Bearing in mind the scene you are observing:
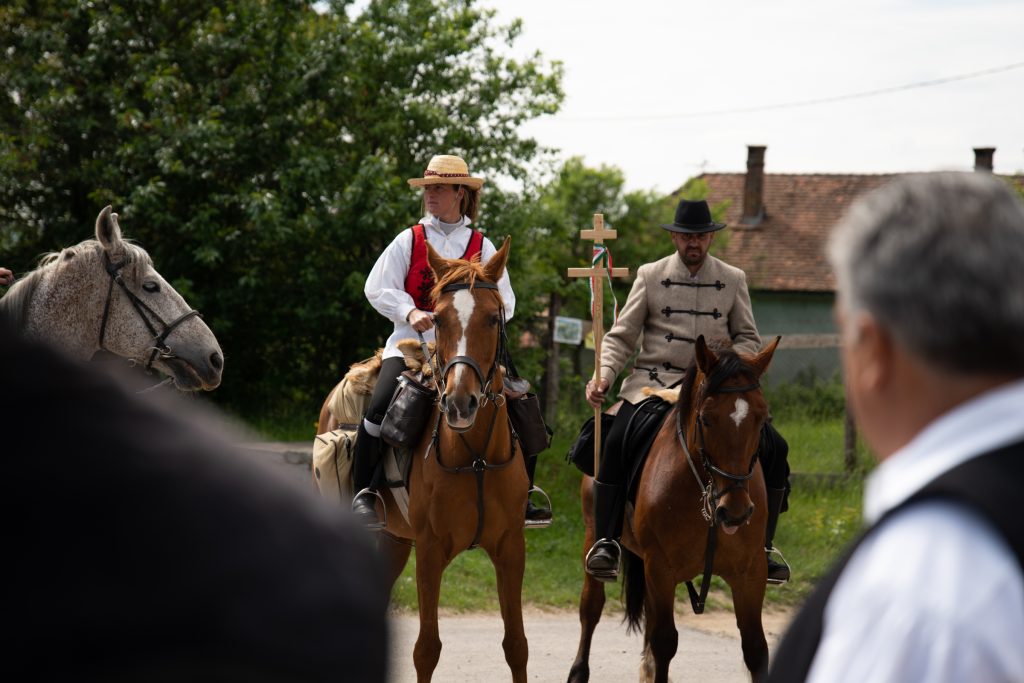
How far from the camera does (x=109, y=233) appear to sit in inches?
220

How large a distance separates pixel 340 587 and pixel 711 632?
28.3ft

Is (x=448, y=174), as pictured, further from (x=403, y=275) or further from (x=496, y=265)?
(x=496, y=265)

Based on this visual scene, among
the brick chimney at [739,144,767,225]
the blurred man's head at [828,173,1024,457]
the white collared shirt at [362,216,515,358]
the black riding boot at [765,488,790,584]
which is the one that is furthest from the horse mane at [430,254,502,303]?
the brick chimney at [739,144,767,225]

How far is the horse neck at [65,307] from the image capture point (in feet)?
17.7

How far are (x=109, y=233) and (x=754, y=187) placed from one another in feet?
90.0

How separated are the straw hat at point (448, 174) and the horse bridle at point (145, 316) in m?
1.58

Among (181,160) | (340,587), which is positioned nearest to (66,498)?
(340,587)

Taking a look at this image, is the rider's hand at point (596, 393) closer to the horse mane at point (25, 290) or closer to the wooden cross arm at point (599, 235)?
the wooden cross arm at point (599, 235)

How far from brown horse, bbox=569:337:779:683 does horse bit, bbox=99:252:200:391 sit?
2.65 metres

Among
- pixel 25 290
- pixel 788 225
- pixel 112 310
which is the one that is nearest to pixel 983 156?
pixel 788 225

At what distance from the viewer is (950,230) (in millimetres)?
1329

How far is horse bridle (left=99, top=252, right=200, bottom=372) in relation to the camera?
219 inches

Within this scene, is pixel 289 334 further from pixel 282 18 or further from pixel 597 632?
pixel 597 632

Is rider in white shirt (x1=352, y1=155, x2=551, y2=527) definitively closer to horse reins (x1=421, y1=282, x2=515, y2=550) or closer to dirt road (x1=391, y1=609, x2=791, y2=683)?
horse reins (x1=421, y1=282, x2=515, y2=550)
